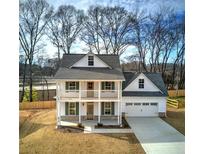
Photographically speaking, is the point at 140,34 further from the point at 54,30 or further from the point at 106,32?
the point at 54,30

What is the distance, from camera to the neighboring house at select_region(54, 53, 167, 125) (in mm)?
6670

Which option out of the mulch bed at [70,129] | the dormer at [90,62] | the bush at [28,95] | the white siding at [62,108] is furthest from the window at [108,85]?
the bush at [28,95]

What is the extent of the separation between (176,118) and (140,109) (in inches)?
43.7

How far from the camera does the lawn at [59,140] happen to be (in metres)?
5.25

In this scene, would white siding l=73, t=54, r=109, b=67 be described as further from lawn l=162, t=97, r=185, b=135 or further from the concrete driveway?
lawn l=162, t=97, r=185, b=135

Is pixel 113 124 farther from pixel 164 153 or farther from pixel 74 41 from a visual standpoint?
pixel 74 41

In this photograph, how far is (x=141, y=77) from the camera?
7.59 meters

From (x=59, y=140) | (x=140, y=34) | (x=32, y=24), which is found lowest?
(x=59, y=140)

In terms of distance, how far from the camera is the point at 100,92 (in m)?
7.12

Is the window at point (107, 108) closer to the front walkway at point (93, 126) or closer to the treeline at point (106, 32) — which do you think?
the front walkway at point (93, 126)

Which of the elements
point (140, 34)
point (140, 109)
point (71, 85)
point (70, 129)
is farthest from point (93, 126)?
point (140, 34)
